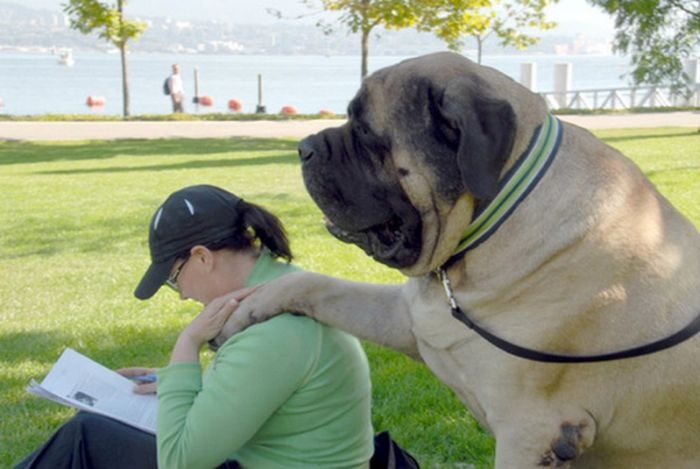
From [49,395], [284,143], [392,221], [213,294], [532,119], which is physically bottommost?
[284,143]

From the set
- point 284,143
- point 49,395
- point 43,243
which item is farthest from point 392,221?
point 284,143

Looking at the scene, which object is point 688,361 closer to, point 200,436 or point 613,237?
point 613,237

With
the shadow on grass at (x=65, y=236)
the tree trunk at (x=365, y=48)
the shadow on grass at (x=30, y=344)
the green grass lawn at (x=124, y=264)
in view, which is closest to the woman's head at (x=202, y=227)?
the green grass lawn at (x=124, y=264)

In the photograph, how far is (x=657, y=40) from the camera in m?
14.4

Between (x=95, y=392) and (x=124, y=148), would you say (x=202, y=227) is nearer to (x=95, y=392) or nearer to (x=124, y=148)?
(x=95, y=392)

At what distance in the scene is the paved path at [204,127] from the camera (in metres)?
23.0

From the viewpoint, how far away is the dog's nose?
3.07 metres

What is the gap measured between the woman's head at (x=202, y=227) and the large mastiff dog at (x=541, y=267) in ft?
1.68

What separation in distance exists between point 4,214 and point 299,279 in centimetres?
933

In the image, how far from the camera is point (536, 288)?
278 cm

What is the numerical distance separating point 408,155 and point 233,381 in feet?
2.61

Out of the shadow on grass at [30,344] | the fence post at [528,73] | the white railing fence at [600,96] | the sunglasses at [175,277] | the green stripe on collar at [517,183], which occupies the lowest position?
the white railing fence at [600,96]

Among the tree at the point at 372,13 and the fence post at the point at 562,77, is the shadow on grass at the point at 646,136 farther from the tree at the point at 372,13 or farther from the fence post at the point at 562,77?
the fence post at the point at 562,77

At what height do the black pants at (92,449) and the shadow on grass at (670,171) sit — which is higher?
the black pants at (92,449)
